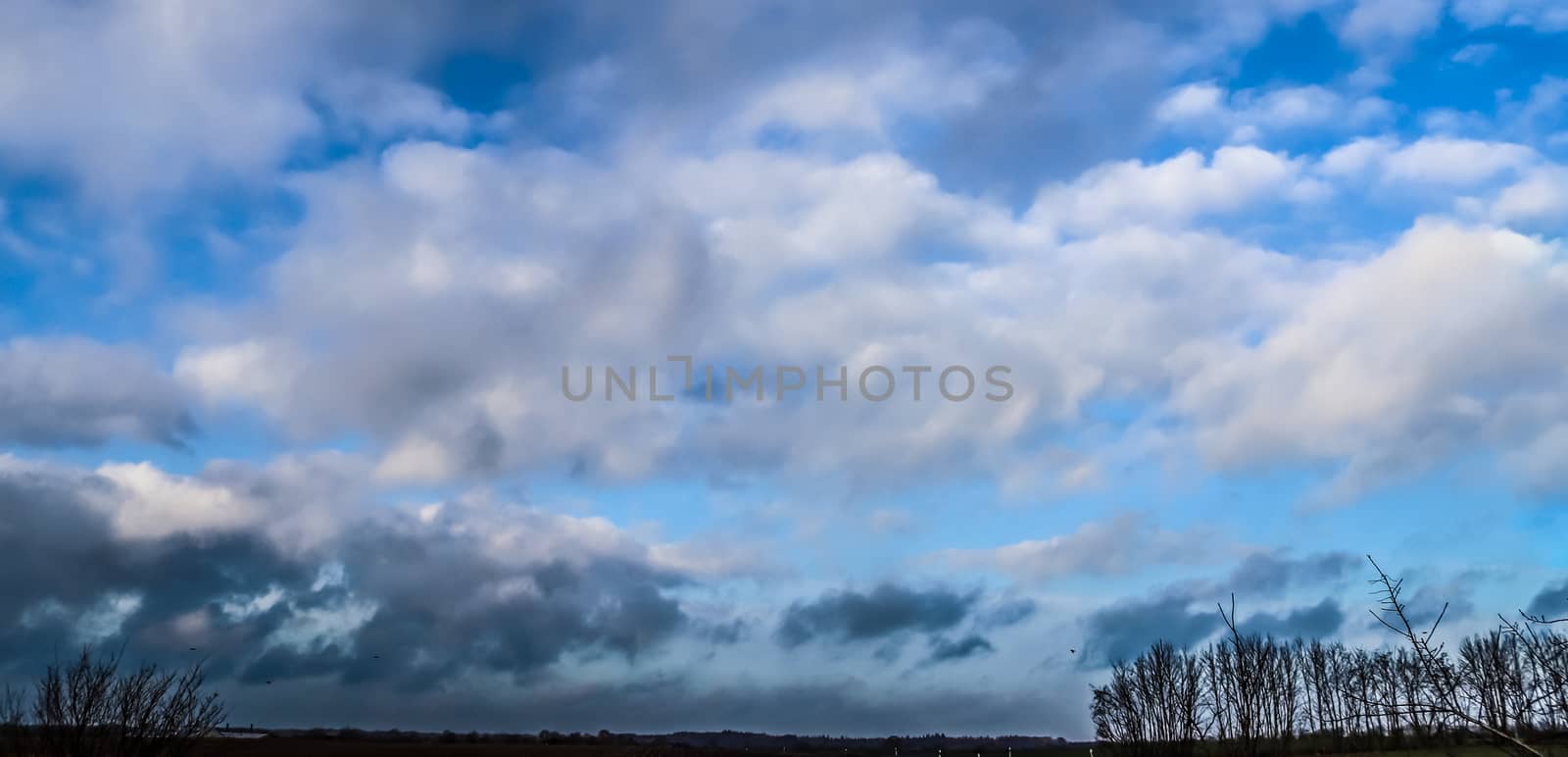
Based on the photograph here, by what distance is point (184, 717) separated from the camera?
1167 inches

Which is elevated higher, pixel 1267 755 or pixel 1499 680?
pixel 1499 680

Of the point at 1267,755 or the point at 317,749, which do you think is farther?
the point at 317,749

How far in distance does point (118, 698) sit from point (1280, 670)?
117 meters

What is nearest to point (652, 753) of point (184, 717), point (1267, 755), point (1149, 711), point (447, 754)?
point (447, 754)

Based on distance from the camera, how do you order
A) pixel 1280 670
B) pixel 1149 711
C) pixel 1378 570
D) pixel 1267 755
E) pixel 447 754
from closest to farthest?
pixel 1378 570 < pixel 1149 711 < pixel 1267 755 < pixel 1280 670 < pixel 447 754

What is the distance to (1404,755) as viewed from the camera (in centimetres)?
10294

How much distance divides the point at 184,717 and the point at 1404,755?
106 metres

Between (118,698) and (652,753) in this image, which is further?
(652,753)

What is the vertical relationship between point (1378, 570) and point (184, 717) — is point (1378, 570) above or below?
above

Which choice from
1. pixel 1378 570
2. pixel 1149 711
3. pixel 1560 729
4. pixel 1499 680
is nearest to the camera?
pixel 1560 729

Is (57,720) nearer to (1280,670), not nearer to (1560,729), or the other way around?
(1560,729)

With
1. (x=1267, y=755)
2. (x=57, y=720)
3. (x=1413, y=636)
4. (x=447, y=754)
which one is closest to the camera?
(x=1413, y=636)

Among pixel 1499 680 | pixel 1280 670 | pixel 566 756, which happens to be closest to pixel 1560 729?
pixel 1499 680

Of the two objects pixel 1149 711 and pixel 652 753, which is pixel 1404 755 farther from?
pixel 652 753
